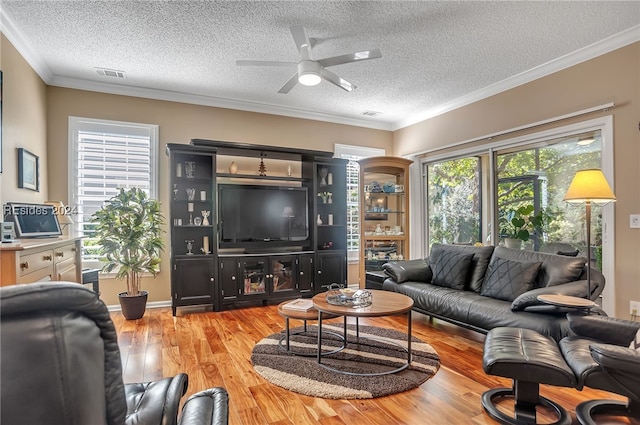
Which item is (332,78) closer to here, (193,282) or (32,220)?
(32,220)

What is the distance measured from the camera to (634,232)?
125 inches

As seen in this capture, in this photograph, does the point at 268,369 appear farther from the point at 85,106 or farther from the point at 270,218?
the point at 85,106

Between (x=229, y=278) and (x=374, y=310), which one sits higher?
(x=374, y=310)

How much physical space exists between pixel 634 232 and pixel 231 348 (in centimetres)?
381

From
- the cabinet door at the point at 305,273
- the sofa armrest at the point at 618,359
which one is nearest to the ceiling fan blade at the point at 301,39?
the sofa armrest at the point at 618,359

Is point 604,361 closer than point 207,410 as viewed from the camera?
No

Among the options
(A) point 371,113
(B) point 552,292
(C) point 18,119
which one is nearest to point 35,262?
(C) point 18,119

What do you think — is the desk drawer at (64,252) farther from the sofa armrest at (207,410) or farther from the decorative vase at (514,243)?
the decorative vase at (514,243)

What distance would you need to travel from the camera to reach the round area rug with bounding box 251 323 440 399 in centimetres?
240

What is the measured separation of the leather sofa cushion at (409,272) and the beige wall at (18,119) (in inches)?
151

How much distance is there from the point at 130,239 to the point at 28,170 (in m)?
1.16

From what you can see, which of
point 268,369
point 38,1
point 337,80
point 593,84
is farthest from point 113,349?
point 593,84

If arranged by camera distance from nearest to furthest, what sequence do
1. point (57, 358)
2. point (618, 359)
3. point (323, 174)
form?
point (57, 358) < point (618, 359) < point (323, 174)

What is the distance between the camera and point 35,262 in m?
2.28
